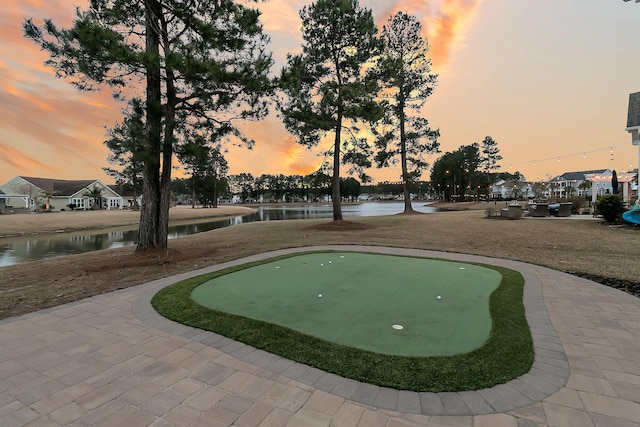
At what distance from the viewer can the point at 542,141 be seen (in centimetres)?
2822

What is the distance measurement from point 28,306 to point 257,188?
10798 centimetres

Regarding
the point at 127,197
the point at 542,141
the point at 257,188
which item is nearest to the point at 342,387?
the point at 542,141

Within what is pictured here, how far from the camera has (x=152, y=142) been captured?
7695 millimetres

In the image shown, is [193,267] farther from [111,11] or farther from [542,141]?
[542,141]

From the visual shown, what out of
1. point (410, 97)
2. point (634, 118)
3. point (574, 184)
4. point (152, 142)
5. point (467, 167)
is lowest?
point (152, 142)

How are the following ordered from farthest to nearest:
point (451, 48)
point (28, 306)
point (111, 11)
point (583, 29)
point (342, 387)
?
1. point (451, 48)
2. point (583, 29)
3. point (111, 11)
4. point (28, 306)
5. point (342, 387)

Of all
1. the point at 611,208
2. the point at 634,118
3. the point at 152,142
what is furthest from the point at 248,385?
the point at 634,118

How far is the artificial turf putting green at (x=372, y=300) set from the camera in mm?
3016

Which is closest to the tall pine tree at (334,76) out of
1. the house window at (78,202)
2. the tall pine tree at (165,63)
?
the tall pine tree at (165,63)

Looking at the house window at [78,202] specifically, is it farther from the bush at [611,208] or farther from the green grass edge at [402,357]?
the bush at [611,208]

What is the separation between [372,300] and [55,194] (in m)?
64.1

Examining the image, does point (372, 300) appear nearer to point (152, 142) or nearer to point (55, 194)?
point (152, 142)

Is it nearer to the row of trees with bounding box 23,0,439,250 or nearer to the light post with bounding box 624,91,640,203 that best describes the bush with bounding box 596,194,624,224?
the light post with bounding box 624,91,640,203

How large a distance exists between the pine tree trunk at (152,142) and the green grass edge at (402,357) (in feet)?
A: 18.3
